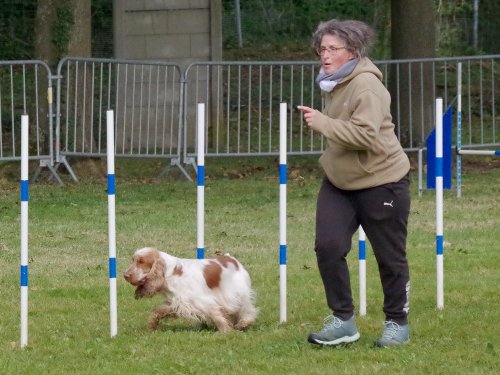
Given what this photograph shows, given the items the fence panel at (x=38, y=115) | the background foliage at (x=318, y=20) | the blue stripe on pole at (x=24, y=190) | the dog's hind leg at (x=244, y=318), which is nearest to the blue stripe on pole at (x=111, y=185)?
the blue stripe on pole at (x=24, y=190)

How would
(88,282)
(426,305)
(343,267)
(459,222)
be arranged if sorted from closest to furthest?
(343,267), (426,305), (88,282), (459,222)

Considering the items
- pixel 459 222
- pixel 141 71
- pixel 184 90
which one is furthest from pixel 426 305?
pixel 141 71

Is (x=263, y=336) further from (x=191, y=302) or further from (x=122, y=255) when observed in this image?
(x=122, y=255)

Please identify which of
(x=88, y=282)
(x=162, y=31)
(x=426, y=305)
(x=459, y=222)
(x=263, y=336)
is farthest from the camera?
(x=162, y=31)

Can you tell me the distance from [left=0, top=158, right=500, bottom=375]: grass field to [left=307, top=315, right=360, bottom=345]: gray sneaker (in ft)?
0.22

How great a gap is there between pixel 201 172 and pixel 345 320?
134 centimetres

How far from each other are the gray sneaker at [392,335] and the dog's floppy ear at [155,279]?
132 cm

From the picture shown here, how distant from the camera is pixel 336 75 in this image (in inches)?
254

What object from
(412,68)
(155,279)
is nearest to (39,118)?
(412,68)

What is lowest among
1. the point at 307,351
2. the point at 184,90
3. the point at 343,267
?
the point at 307,351

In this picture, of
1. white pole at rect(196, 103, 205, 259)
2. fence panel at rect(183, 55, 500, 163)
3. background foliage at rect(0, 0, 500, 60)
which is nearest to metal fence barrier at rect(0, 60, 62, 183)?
fence panel at rect(183, 55, 500, 163)

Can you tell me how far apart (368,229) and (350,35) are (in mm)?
1026

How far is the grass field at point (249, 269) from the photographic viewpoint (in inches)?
258

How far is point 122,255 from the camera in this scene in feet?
34.4
